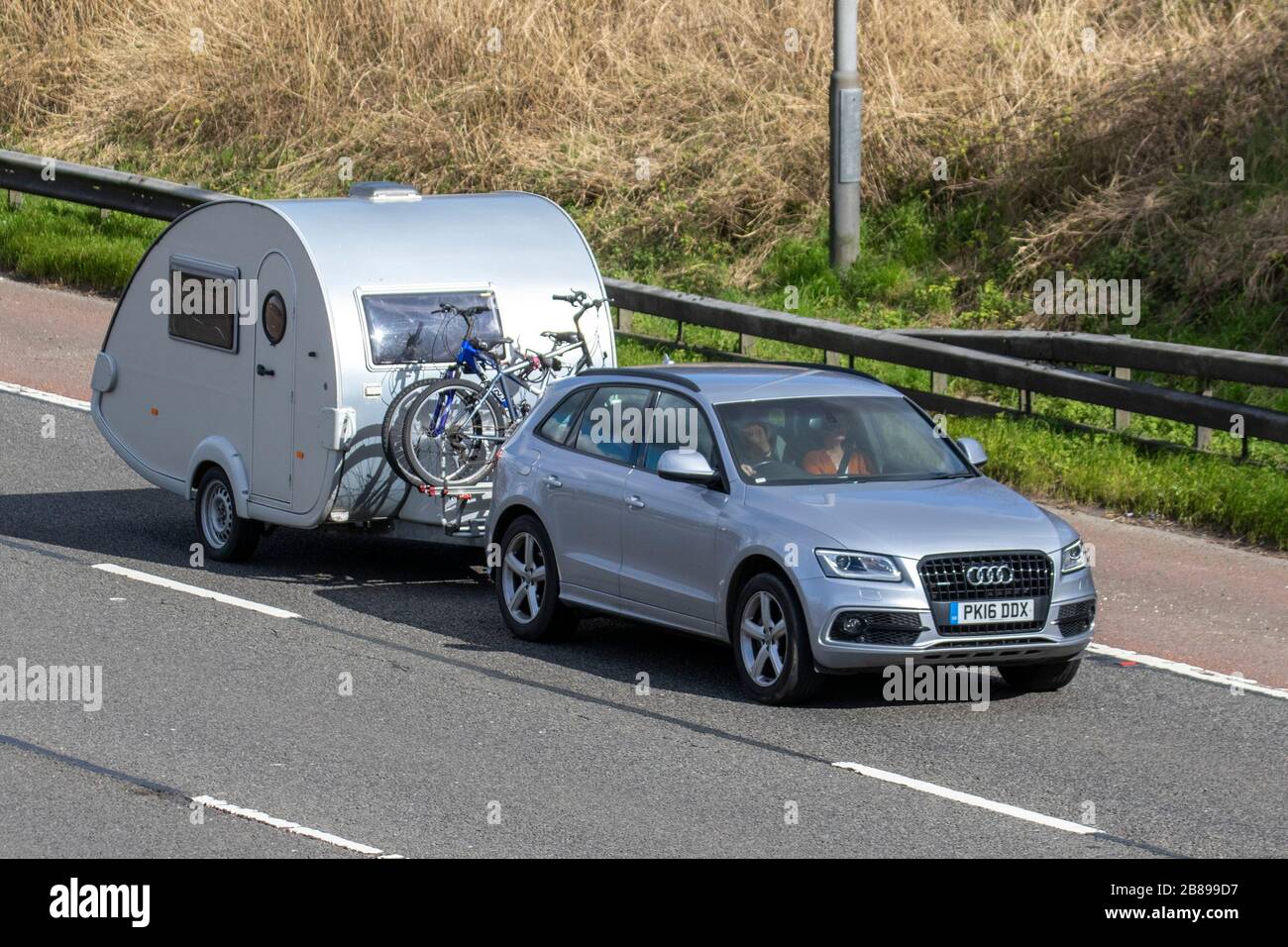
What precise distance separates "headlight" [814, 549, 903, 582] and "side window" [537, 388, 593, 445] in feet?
8.55

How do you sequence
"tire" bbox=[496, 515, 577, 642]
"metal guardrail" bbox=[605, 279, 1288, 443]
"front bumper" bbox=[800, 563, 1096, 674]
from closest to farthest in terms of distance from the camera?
"front bumper" bbox=[800, 563, 1096, 674] → "tire" bbox=[496, 515, 577, 642] → "metal guardrail" bbox=[605, 279, 1288, 443]

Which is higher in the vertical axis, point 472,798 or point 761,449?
point 761,449

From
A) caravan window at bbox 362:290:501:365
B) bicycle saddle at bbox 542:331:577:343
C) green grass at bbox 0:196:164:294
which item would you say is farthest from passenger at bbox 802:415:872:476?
green grass at bbox 0:196:164:294

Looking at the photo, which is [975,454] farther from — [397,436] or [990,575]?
[397,436]

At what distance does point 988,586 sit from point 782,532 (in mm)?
1091

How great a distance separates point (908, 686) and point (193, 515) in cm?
696

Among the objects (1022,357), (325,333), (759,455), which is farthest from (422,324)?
(1022,357)

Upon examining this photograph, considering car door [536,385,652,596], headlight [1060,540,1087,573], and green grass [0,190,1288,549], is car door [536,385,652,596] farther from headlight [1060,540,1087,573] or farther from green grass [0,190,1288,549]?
green grass [0,190,1288,549]

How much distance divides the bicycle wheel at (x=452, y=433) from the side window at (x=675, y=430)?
196cm

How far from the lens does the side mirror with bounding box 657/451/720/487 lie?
1168 centimetres

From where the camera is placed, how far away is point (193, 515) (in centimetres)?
1641

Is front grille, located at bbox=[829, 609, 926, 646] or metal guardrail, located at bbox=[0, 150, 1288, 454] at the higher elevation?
metal guardrail, located at bbox=[0, 150, 1288, 454]

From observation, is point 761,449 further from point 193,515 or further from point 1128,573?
point 193,515
